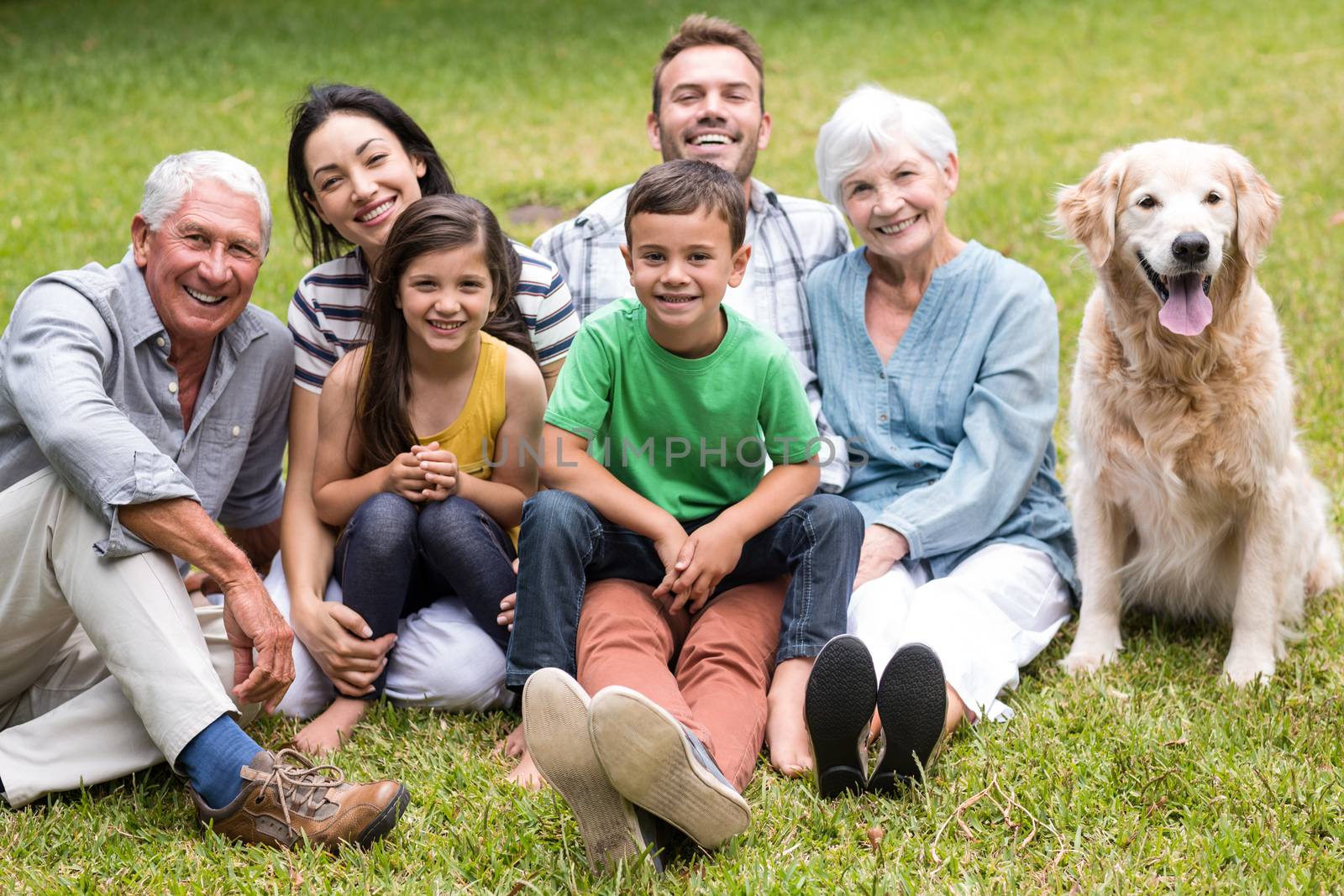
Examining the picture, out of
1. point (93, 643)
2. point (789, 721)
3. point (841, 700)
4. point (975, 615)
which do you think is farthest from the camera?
point (975, 615)

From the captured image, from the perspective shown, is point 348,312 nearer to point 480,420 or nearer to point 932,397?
point 480,420

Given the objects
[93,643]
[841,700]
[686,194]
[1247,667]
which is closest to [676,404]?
[686,194]

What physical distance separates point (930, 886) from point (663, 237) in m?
1.47

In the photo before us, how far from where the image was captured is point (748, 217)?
381cm

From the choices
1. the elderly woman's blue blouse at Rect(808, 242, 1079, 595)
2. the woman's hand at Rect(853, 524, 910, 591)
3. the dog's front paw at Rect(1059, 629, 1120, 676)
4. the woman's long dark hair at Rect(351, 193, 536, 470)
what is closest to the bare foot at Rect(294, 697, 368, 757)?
the woman's long dark hair at Rect(351, 193, 536, 470)

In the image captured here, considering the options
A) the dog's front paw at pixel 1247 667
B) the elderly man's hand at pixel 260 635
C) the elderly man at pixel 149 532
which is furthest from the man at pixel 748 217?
the elderly man's hand at pixel 260 635

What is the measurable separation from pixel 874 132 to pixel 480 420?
1.32 metres

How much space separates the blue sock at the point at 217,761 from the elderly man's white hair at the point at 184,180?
47.4 inches

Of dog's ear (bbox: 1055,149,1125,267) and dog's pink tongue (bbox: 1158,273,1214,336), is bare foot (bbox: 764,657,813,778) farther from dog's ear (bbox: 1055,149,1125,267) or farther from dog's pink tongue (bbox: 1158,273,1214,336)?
dog's ear (bbox: 1055,149,1125,267)

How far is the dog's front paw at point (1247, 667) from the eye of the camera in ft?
10.3

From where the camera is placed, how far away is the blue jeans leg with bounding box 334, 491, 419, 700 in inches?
117

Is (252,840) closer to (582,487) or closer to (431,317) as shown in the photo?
(582,487)

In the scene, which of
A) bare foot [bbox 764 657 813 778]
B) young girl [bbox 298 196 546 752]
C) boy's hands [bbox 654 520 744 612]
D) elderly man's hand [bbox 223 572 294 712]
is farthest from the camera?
young girl [bbox 298 196 546 752]

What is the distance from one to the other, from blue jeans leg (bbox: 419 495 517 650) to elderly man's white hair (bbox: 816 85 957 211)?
4.54 feet
